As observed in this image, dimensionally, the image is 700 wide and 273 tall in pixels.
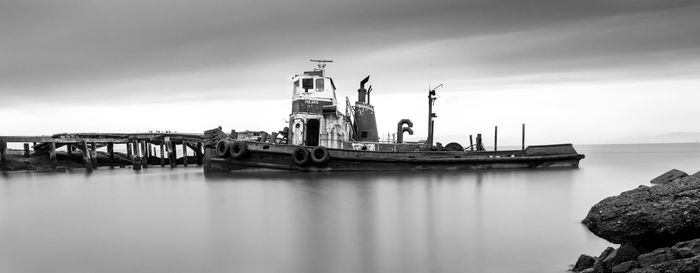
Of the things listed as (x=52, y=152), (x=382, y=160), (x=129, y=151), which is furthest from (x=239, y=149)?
(x=129, y=151)

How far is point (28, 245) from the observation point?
9.54m

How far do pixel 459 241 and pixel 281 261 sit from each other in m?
3.23

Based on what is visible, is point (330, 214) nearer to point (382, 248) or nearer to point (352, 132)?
point (382, 248)

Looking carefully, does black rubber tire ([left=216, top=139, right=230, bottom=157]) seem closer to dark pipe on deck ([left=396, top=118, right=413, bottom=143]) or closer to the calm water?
the calm water

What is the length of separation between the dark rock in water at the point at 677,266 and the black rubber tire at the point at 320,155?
62.3 feet

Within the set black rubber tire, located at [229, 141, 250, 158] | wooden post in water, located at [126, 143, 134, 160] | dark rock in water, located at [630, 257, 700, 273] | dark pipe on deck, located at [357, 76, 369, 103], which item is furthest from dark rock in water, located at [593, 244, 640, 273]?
wooden post in water, located at [126, 143, 134, 160]

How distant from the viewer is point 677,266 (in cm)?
476

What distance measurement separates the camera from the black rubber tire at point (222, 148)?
2366cm

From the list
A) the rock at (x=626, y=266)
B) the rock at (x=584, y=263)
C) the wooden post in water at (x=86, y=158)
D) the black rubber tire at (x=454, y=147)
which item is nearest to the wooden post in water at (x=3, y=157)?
the wooden post in water at (x=86, y=158)

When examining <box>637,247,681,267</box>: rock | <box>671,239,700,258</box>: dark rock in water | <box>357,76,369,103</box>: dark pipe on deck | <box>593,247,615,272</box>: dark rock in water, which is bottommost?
<box>593,247,615,272</box>: dark rock in water

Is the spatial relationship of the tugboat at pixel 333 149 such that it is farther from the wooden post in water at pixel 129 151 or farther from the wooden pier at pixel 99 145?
the wooden post in water at pixel 129 151

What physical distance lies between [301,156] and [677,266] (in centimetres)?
1949

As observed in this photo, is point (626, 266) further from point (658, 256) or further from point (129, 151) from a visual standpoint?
point (129, 151)

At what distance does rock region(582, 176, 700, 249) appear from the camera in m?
5.48
